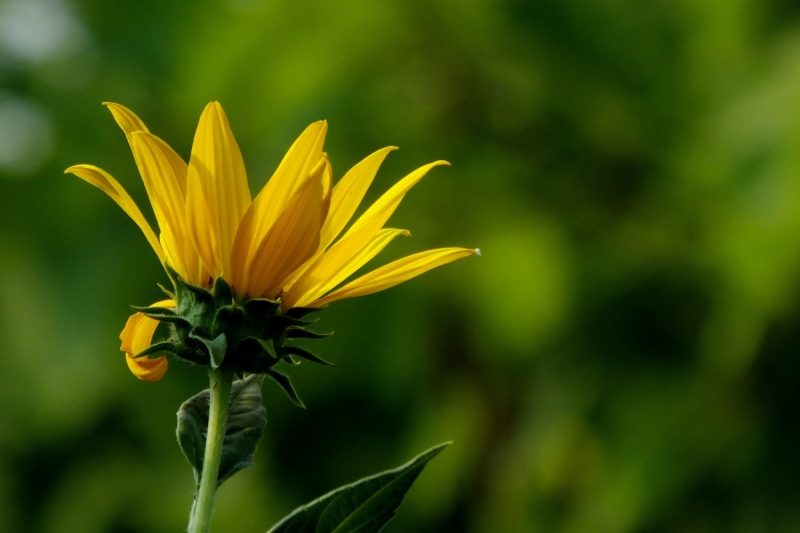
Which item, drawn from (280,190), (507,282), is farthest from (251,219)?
(507,282)

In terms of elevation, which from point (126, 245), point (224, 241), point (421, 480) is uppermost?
point (126, 245)

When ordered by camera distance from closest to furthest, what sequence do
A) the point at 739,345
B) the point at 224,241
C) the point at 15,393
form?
the point at 224,241 < the point at 739,345 < the point at 15,393

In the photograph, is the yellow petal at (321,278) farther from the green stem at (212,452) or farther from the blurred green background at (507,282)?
the blurred green background at (507,282)

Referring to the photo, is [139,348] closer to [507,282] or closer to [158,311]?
[158,311]

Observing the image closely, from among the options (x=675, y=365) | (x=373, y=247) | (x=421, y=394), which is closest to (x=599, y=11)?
(x=675, y=365)

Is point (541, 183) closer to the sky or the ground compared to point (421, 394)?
closer to the sky

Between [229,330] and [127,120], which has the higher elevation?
[127,120]

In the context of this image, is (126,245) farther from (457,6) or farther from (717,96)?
(717,96)
